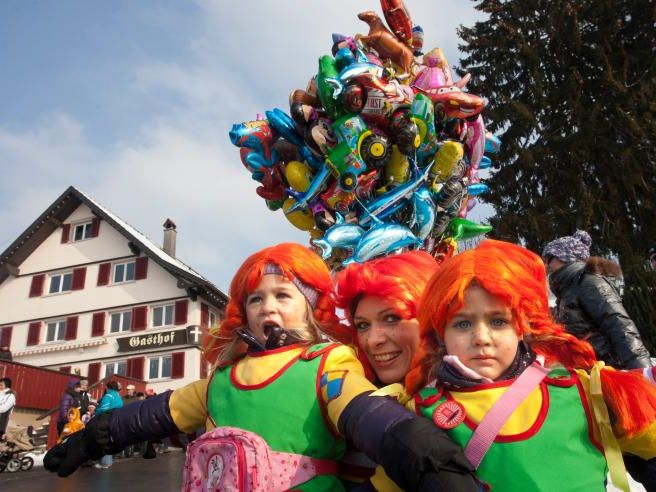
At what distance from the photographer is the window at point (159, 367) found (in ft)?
72.9

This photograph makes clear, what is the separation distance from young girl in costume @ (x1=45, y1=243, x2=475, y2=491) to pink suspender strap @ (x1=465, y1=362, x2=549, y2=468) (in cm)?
14

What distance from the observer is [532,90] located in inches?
530

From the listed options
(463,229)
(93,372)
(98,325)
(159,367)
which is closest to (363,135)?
(463,229)

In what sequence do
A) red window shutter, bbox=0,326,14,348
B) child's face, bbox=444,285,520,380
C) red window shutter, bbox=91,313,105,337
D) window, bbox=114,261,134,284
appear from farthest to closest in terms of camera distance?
red window shutter, bbox=0,326,14,348 < window, bbox=114,261,134,284 < red window shutter, bbox=91,313,105,337 < child's face, bbox=444,285,520,380

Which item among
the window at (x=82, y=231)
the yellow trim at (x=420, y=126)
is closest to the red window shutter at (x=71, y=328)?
the window at (x=82, y=231)

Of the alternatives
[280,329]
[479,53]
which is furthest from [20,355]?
[280,329]

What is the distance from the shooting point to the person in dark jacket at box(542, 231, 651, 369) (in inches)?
118

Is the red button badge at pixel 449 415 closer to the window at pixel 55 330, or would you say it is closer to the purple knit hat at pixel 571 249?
the purple knit hat at pixel 571 249

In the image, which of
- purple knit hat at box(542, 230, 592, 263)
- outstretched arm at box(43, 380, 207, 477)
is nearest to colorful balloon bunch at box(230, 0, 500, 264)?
purple knit hat at box(542, 230, 592, 263)

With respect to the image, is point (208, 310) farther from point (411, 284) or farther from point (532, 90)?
point (411, 284)

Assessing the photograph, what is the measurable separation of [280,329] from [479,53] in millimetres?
14339

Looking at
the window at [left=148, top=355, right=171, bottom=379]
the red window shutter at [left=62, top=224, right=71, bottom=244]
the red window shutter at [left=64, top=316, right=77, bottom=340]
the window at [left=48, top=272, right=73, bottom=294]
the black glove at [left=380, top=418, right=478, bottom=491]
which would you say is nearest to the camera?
the black glove at [left=380, top=418, right=478, bottom=491]

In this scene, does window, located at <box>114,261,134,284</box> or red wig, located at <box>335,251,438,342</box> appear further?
window, located at <box>114,261,134,284</box>

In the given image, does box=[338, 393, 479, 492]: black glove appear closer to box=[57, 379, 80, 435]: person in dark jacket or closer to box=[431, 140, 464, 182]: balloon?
box=[431, 140, 464, 182]: balloon
